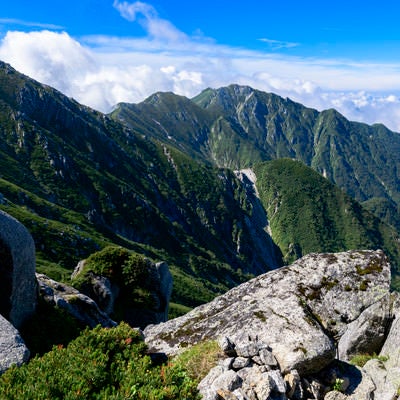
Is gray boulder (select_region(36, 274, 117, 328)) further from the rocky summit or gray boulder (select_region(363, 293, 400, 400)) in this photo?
gray boulder (select_region(363, 293, 400, 400))

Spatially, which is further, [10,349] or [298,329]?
[298,329]

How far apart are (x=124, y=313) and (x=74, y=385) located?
37828mm

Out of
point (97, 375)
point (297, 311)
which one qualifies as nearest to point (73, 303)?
point (97, 375)

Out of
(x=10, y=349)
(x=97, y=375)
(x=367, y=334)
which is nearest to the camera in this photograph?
(x=97, y=375)

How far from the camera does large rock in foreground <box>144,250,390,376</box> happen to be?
14.9 m

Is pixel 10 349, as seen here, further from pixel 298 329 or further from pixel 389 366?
pixel 389 366

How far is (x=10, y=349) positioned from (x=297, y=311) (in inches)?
505

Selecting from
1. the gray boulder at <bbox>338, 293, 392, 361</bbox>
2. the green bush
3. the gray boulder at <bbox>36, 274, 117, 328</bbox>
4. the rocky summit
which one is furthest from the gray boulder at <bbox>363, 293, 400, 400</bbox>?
the gray boulder at <bbox>36, 274, 117, 328</bbox>

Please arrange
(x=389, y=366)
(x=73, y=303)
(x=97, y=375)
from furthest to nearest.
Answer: (x=73, y=303) → (x=389, y=366) → (x=97, y=375)

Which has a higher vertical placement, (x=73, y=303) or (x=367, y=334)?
(x=367, y=334)

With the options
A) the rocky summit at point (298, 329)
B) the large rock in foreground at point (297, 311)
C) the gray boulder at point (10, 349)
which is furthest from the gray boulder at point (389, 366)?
the gray boulder at point (10, 349)

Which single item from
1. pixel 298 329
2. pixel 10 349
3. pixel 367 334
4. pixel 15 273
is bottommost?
pixel 367 334

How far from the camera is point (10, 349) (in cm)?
1226

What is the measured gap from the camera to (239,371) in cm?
1323
